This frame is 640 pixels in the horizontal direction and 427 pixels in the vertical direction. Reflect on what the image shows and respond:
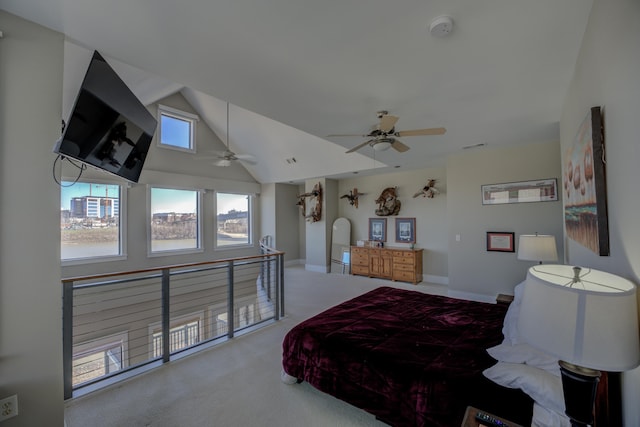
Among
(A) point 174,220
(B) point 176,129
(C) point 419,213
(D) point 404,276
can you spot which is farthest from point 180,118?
(D) point 404,276

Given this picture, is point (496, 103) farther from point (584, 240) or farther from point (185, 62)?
point (185, 62)

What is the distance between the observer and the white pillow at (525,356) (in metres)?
1.47

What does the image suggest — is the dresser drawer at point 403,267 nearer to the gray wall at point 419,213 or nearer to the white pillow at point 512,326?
the gray wall at point 419,213

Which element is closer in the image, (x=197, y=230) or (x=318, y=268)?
(x=197, y=230)

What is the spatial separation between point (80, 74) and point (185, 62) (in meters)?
1.72

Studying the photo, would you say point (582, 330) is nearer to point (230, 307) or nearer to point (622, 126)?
point (622, 126)

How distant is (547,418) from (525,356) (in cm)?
33

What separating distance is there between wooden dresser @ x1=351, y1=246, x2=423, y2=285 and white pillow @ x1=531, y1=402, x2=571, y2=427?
4886 millimetres

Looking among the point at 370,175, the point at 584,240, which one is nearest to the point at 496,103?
the point at 584,240

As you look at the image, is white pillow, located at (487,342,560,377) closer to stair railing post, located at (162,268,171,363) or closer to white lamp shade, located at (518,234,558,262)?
white lamp shade, located at (518,234,558,262)

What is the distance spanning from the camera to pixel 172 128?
6520 millimetres

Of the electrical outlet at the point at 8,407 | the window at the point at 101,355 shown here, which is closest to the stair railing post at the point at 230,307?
→ the window at the point at 101,355

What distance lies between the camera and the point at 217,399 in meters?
2.29

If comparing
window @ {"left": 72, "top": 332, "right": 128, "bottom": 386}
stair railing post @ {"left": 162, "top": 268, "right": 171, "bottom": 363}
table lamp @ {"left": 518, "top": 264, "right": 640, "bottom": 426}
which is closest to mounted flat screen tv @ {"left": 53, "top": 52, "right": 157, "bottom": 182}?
stair railing post @ {"left": 162, "top": 268, "right": 171, "bottom": 363}
